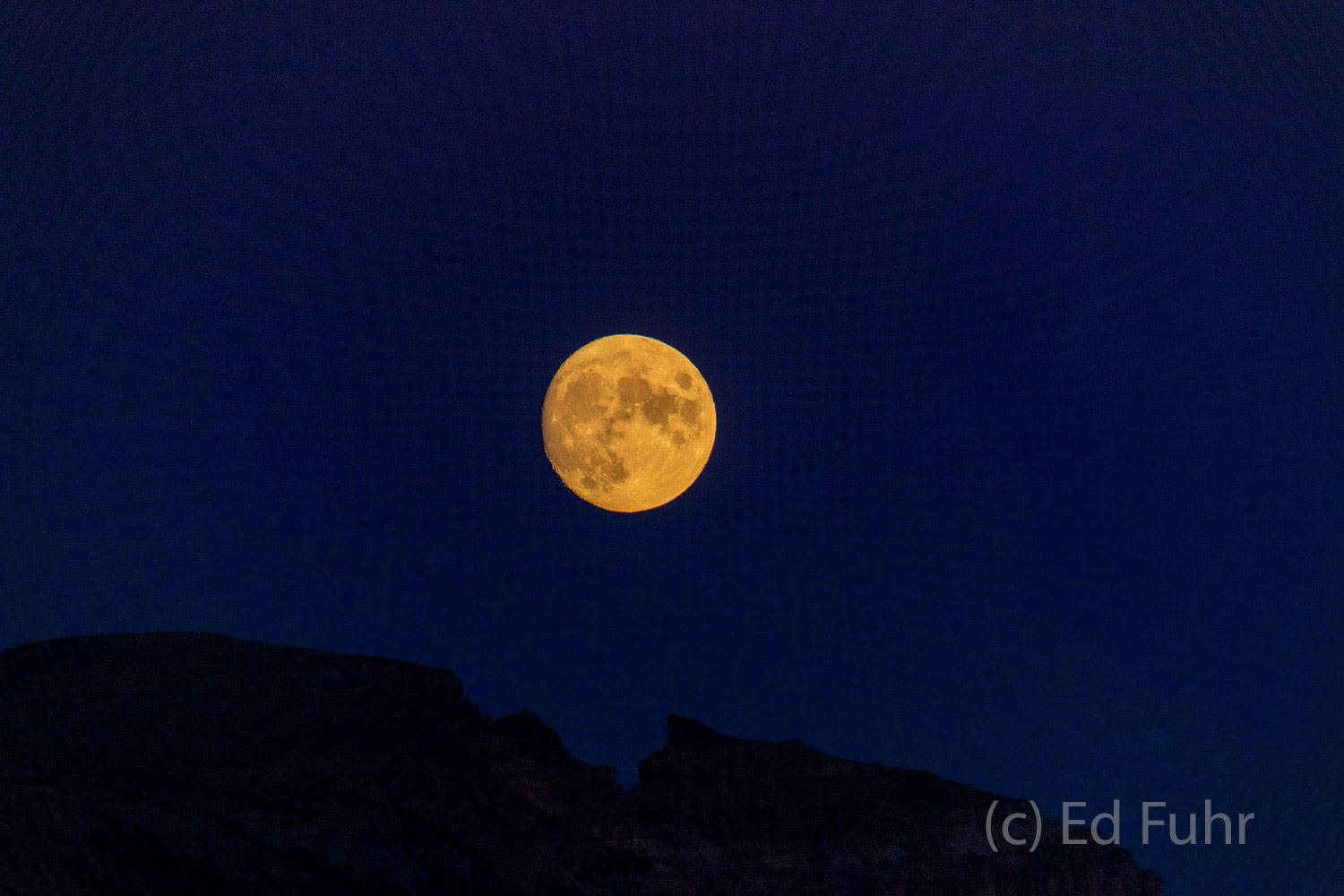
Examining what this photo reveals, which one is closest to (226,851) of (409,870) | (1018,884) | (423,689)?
(409,870)

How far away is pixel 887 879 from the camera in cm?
7006

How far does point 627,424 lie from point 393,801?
26564 mm

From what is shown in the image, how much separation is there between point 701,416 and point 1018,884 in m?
43.0

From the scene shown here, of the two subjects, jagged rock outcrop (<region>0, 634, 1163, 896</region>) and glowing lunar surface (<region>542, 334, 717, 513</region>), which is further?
glowing lunar surface (<region>542, 334, 717, 513</region>)

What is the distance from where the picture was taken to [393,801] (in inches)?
2409

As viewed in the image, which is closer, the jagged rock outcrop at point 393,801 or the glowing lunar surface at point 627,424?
the jagged rock outcrop at point 393,801

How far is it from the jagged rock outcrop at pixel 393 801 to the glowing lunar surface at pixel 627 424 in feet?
70.2

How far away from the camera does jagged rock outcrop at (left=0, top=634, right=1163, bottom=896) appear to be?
41438 millimetres

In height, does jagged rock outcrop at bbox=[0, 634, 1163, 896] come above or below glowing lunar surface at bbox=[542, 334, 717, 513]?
below

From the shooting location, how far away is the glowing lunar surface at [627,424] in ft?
195

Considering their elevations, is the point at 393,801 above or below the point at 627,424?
below

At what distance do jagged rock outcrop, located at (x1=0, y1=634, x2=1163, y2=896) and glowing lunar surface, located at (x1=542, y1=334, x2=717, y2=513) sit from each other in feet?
70.2

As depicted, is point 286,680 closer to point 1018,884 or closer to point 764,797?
point 764,797

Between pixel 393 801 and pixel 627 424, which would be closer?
pixel 627 424
